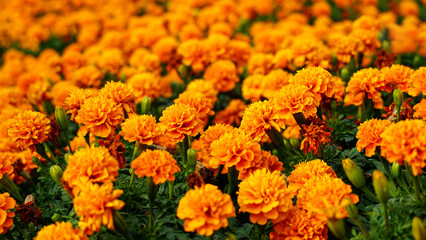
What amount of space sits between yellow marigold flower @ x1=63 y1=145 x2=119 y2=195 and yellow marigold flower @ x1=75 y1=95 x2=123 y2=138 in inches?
14.1

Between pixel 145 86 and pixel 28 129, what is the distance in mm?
1117

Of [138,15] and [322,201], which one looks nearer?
[322,201]

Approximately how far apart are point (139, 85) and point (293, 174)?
1610 millimetres

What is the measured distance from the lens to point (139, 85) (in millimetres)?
3322

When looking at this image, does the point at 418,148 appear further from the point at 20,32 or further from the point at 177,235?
the point at 20,32

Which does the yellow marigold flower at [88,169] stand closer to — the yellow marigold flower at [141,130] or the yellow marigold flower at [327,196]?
the yellow marigold flower at [141,130]

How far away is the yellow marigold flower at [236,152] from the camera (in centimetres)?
215

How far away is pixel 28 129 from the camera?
2.39 meters

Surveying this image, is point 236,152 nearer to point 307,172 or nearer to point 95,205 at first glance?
point 307,172

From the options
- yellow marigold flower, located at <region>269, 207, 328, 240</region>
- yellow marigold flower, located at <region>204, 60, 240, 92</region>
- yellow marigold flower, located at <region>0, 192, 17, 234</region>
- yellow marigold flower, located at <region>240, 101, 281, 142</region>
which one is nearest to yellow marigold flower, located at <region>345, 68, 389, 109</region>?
yellow marigold flower, located at <region>240, 101, 281, 142</region>

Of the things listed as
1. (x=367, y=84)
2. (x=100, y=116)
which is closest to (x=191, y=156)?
(x=100, y=116)

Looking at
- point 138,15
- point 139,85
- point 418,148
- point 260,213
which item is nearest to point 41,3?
point 138,15

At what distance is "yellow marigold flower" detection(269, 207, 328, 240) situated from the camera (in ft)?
6.51

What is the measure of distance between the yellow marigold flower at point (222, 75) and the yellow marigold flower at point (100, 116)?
1.35m
